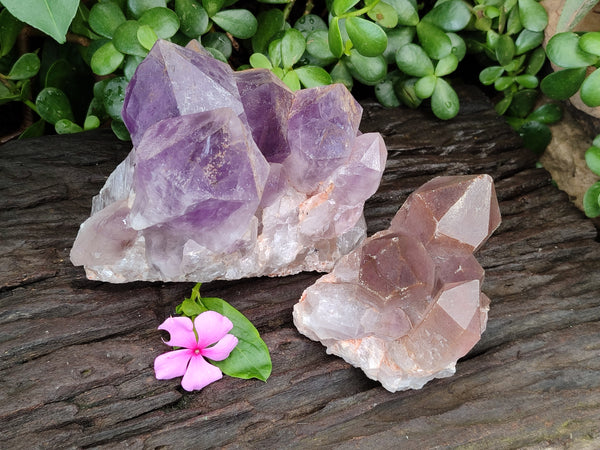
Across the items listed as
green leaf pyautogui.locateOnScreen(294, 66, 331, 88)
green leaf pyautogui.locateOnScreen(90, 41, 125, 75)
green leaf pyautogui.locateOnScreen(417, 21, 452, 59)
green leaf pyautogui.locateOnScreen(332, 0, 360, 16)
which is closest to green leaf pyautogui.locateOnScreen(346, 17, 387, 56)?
green leaf pyautogui.locateOnScreen(332, 0, 360, 16)

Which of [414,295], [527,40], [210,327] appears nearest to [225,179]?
[210,327]

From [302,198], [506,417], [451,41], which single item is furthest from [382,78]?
[506,417]

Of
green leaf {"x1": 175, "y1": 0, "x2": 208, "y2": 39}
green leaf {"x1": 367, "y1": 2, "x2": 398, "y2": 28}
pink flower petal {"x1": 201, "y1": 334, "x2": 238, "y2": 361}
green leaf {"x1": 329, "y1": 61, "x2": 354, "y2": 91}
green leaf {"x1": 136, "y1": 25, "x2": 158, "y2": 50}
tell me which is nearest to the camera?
pink flower petal {"x1": 201, "y1": 334, "x2": 238, "y2": 361}

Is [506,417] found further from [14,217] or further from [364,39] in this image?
[14,217]

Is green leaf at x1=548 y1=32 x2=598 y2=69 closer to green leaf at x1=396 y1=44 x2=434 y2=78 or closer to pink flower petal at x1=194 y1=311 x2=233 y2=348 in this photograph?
green leaf at x1=396 y1=44 x2=434 y2=78

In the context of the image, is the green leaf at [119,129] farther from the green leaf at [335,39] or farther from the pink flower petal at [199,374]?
the pink flower petal at [199,374]

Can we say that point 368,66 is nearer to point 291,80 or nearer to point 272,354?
point 291,80

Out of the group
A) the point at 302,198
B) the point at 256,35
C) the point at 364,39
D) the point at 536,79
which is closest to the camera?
the point at 302,198
